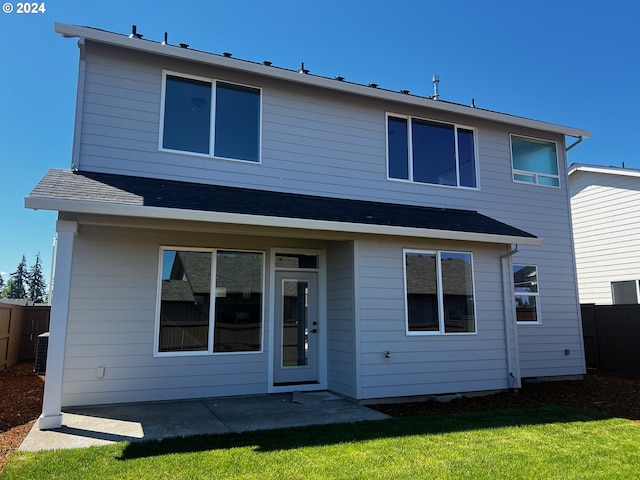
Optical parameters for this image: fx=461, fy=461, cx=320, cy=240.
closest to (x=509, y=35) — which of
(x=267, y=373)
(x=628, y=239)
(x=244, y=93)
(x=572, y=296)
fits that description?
(x=628, y=239)

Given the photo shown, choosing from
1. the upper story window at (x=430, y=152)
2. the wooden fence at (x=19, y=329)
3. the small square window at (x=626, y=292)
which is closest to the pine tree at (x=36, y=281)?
the wooden fence at (x=19, y=329)

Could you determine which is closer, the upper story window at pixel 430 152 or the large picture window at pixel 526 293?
the upper story window at pixel 430 152

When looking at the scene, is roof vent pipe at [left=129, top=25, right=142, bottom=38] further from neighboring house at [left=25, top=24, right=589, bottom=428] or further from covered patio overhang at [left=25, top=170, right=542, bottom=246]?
covered patio overhang at [left=25, top=170, right=542, bottom=246]

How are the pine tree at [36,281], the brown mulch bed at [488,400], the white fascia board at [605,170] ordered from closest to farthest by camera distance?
the brown mulch bed at [488,400] → the white fascia board at [605,170] → the pine tree at [36,281]

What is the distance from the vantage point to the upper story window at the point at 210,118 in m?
8.02

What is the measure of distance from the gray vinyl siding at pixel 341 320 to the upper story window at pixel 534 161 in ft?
17.2

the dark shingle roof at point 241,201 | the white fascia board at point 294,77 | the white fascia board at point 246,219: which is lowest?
the white fascia board at point 246,219

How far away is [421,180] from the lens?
9844mm

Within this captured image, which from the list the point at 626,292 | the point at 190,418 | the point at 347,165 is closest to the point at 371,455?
the point at 190,418

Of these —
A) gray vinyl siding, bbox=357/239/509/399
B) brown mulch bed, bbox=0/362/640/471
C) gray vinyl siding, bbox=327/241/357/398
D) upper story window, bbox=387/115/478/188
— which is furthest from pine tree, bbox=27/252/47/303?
gray vinyl siding, bbox=357/239/509/399

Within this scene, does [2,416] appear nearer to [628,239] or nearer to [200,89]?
[200,89]

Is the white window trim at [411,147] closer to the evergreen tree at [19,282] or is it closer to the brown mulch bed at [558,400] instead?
the brown mulch bed at [558,400]

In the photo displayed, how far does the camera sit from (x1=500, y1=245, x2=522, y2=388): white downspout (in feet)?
28.6

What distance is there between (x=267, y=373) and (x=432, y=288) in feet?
10.9
